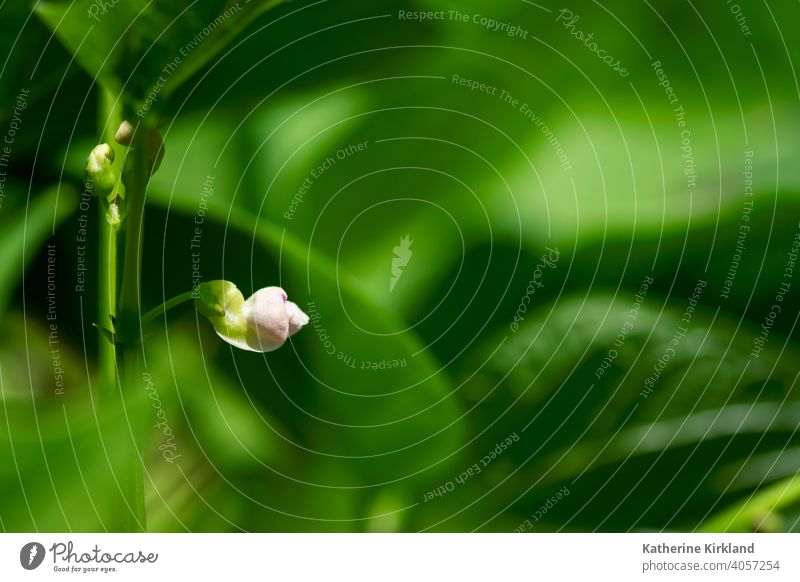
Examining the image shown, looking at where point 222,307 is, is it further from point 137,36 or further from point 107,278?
point 137,36

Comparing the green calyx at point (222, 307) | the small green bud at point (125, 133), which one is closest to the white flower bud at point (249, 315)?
the green calyx at point (222, 307)

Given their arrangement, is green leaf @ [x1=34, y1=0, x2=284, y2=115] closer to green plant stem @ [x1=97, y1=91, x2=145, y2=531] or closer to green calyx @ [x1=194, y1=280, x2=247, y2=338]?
green plant stem @ [x1=97, y1=91, x2=145, y2=531]

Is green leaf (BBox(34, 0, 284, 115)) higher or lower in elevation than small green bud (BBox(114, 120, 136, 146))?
higher

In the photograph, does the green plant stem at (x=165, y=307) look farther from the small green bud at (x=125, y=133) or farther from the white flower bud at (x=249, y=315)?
the small green bud at (x=125, y=133)

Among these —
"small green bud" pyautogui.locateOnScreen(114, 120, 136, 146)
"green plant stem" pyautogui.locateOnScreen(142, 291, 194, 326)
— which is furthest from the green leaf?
"green plant stem" pyautogui.locateOnScreen(142, 291, 194, 326)
